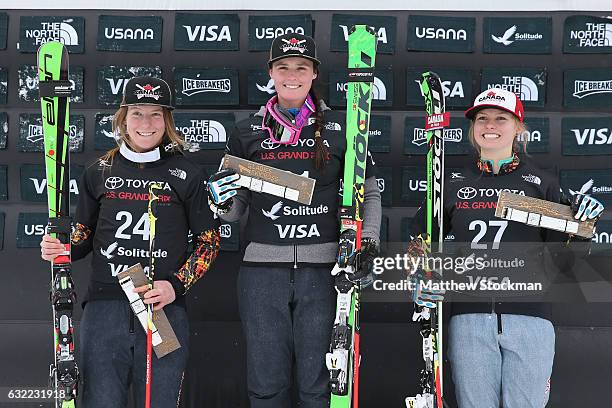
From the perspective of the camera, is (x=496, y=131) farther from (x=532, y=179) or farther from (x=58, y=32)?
(x=58, y=32)

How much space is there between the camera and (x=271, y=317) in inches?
131

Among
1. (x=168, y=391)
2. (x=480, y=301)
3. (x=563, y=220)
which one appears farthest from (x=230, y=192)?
(x=563, y=220)

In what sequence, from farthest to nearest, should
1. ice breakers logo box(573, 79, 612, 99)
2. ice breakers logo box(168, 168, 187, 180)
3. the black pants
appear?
1. ice breakers logo box(573, 79, 612, 99)
2. ice breakers logo box(168, 168, 187, 180)
3. the black pants

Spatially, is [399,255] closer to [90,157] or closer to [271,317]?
[271,317]

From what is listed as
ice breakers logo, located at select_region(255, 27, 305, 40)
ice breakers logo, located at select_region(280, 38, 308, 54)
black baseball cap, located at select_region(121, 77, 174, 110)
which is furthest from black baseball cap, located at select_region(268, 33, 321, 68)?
ice breakers logo, located at select_region(255, 27, 305, 40)

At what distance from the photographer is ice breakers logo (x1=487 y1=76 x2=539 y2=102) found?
159 inches

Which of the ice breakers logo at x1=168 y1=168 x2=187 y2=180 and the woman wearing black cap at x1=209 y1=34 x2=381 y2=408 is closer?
the woman wearing black cap at x1=209 y1=34 x2=381 y2=408

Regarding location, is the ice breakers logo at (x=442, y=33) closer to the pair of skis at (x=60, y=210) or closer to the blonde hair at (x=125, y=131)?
the blonde hair at (x=125, y=131)

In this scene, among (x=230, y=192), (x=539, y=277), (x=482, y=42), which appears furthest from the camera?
(x=482, y=42)

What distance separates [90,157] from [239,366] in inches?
57.8

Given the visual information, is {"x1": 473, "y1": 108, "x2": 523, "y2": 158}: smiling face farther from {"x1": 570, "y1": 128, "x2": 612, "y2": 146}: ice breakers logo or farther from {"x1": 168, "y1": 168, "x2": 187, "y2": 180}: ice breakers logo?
{"x1": 168, "y1": 168, "x2": 187, "y2": 180}: ice breakers logo

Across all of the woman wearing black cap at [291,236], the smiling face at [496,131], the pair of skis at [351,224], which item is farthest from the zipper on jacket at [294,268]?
the smiling face at [496,131]

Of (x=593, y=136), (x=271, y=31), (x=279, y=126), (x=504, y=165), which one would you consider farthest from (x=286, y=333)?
(x=593, y=136)

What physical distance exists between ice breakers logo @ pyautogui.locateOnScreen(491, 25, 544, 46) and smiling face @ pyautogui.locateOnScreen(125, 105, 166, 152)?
75.5 inches
